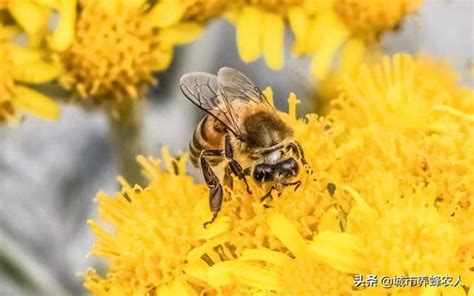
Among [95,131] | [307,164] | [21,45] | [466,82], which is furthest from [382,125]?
[95,131]

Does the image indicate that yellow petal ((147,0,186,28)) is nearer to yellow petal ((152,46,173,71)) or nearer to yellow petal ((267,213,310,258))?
yellow petal ((152,46,173,71))

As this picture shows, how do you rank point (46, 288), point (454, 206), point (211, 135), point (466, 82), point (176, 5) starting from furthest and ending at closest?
point (466, 82) < point (46, 288) < point (176, 5) < point (211, 135) < point (454, 206)

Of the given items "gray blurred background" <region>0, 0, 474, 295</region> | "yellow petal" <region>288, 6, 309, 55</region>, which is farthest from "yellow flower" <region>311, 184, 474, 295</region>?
"gray blurred background" <region>0, 0, 474, 295</region>

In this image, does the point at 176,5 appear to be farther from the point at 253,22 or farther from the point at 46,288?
the point at 46,288

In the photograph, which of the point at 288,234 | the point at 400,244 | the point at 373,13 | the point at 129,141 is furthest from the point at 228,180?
the point at 373,13

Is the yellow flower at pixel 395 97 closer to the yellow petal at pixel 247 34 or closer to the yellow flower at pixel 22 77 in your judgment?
the yellow petal at pixel 247 34

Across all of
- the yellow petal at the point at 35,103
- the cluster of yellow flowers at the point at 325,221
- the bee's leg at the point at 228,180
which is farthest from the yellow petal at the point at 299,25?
the bee's leg at the point at 228,180
